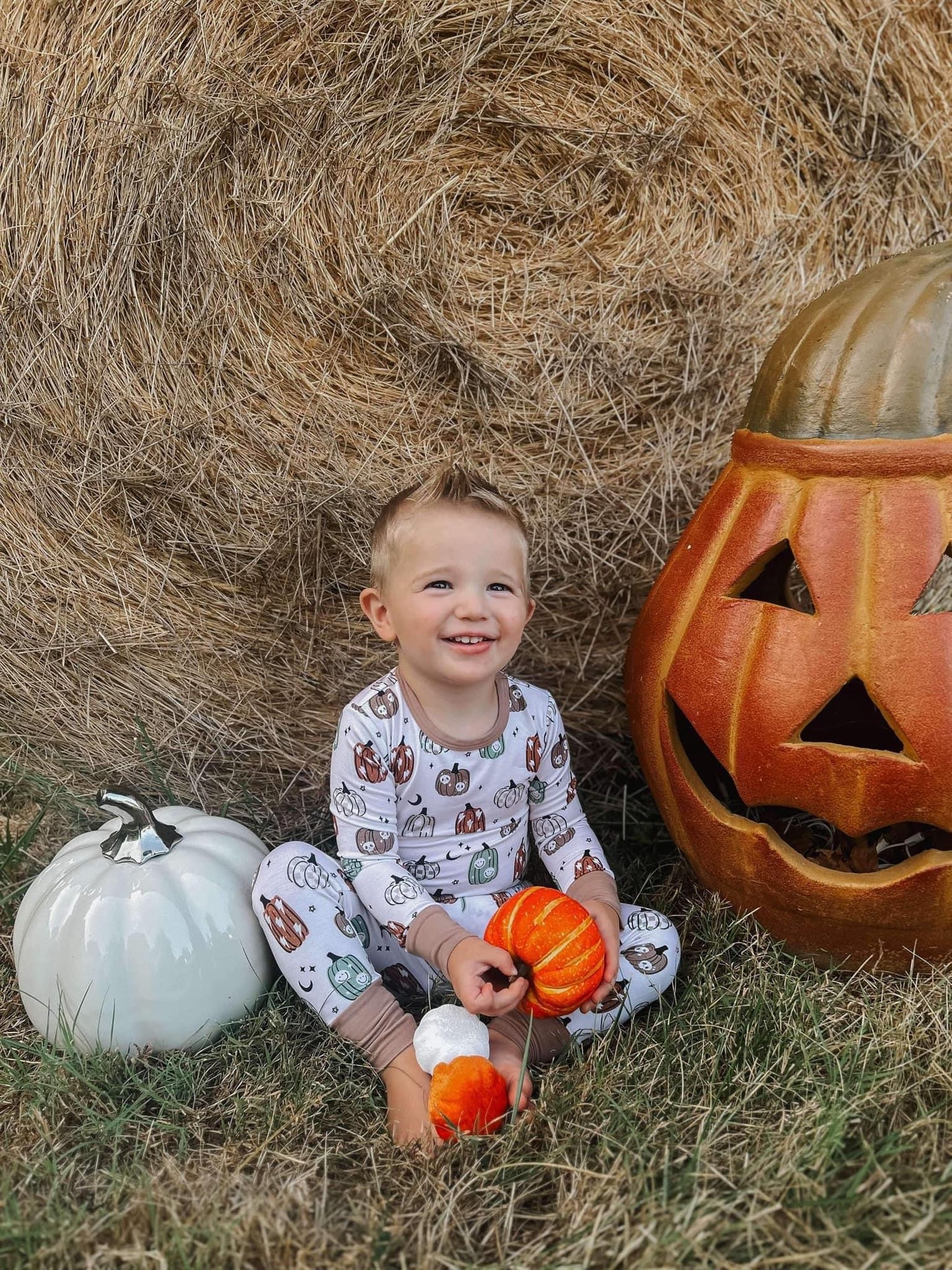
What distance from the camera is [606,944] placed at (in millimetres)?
1624

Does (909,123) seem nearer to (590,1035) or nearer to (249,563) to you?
(249,563)

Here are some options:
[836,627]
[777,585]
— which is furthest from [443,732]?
[777,585]

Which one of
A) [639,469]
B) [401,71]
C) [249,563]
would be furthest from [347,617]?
[401,71]

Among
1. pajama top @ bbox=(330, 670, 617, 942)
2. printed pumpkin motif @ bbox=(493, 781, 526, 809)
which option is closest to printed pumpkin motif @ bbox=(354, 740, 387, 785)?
pajama top @ bbox=(330, 670, 617, 942)

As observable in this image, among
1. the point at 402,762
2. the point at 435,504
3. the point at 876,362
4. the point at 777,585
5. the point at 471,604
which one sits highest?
the point at 876,362

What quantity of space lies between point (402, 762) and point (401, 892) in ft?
0.66

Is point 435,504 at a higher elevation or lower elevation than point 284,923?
higher

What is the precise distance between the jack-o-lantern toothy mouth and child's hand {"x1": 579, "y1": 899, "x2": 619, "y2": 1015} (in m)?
0.27

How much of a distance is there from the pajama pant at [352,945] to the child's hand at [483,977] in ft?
0.49

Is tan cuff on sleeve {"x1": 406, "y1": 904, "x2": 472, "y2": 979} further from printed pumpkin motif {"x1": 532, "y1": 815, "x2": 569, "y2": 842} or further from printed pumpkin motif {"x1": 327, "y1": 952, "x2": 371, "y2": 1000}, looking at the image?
printed pumpkin motif {"x1": 532, "y1": 815, "x2": 569, "y2": 842}

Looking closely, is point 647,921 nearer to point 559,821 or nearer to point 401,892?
point 559,821

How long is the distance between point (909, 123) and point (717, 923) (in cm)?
156

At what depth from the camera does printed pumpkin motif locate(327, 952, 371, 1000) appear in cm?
164

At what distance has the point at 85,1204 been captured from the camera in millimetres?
1338
